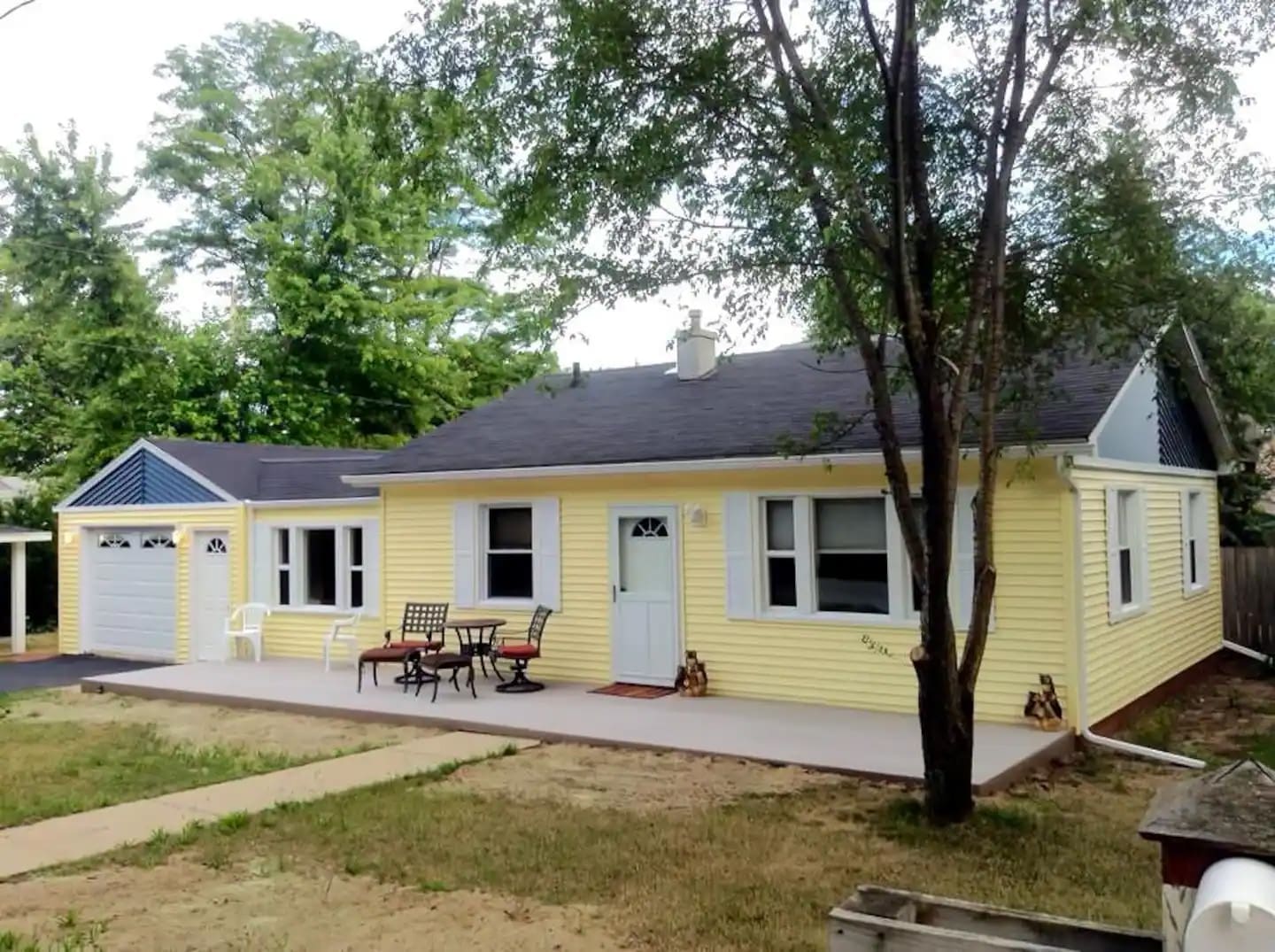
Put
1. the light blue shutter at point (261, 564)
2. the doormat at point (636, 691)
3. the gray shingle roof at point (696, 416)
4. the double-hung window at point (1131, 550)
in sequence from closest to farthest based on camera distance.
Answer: the gray shingle roof at point (696, 416) → the double-hung window at point (1131, 550) → the doormat at point (636, 691) → the light blue shutter at point (261, 564)

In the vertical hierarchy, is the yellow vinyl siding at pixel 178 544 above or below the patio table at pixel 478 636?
above

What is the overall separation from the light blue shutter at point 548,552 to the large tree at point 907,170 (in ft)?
15.2

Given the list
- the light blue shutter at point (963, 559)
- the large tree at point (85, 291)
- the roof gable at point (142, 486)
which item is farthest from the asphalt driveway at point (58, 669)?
the light blue shutter at point (963, 559)

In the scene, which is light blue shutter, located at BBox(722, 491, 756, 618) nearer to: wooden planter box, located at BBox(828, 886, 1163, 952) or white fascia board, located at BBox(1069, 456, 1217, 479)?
white fascia board, located at BBox(1069, 456, 1217, 479)

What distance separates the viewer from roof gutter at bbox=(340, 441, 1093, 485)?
8.62 m

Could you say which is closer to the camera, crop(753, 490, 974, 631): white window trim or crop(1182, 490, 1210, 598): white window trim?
crop(753, 490, 974, 631): white window trim

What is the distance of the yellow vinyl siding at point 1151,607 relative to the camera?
912 centimetres

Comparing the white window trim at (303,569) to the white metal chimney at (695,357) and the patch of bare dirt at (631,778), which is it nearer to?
the white metal chimney at (695,357)

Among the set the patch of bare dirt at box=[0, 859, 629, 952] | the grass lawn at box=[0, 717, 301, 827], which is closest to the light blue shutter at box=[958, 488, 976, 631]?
the patch of bare dirt at box=[0, 859, 629, 952]

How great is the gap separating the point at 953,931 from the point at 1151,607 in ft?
31.1

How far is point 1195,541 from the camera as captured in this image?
13141 mm

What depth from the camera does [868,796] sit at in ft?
23.4

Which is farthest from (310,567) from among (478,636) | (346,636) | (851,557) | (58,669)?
(851,557)

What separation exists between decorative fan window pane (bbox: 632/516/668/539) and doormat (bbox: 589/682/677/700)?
159cm
